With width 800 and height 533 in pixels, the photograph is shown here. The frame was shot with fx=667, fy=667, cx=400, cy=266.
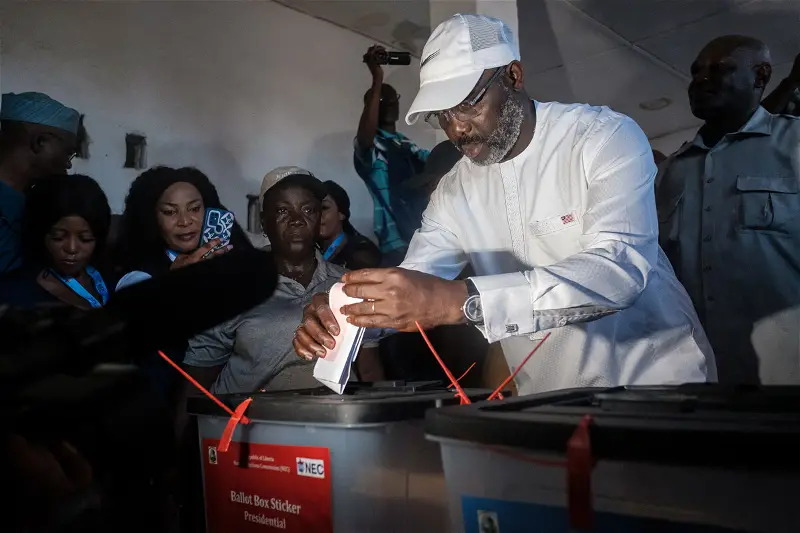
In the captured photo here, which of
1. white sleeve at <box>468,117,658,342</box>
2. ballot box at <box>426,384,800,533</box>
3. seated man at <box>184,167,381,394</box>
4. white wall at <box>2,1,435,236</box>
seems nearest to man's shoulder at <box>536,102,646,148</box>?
white sleeve at <box>468,117,658,342</box>

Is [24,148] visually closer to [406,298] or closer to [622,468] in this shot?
[406,298]

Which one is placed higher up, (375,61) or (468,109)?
(375,61)

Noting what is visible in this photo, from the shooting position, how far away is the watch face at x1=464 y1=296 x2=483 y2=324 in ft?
3.88

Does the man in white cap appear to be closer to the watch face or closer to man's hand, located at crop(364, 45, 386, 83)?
the watch face

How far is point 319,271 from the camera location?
2.39m

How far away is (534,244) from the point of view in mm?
1611

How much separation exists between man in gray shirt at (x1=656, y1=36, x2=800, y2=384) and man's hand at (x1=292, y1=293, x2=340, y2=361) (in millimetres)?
1473

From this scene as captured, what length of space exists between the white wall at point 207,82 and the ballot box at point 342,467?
1621mm

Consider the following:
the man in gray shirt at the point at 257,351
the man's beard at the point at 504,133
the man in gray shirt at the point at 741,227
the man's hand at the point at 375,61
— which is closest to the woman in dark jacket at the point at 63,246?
the man in gray shirt at the point at 257,351

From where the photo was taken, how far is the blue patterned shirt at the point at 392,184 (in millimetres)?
3164

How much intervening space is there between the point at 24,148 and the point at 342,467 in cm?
168

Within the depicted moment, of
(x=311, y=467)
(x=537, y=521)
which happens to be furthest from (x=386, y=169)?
(x=537, y=521)

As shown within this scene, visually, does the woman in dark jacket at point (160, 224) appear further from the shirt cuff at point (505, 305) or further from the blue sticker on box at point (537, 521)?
the blue sticker on box at point (537, 521)

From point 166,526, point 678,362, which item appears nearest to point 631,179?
point 678,362
